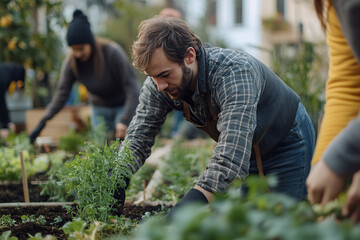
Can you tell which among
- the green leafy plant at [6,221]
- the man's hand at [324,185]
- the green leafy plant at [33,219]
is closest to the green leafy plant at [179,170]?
the green leafy plant at [33,219]

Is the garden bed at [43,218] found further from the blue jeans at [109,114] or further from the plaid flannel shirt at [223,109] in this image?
the blue jeans at [109,114]

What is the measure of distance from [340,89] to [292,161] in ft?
4.02

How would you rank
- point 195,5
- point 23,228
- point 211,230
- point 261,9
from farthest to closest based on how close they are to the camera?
1. point 261,9
2. point 195,5
3. point 23,228
4. point 211,230

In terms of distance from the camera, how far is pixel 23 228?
2.35 m

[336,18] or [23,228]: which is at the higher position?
[336,18]

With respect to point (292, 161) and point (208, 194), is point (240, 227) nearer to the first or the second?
point (208, 194)

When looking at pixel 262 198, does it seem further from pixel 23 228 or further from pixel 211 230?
pixel 23 228

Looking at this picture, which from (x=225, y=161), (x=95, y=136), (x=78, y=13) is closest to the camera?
(x=225, y=161)

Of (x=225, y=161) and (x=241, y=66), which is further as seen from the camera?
(x=241, y=66)

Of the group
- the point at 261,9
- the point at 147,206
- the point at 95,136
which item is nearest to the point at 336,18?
the point at 147,206

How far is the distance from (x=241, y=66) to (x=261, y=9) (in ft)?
72.7

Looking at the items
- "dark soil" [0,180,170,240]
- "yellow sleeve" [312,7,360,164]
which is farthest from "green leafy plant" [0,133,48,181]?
"yellow sleeve" [312,7,360,164]

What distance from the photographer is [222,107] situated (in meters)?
2.11

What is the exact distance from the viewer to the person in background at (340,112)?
1.22 m
